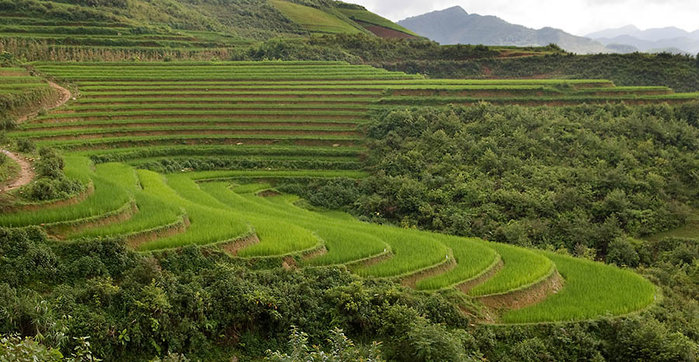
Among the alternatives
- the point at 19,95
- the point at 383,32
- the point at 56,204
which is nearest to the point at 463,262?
the point at 56,204

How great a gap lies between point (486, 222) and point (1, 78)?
94.6ft

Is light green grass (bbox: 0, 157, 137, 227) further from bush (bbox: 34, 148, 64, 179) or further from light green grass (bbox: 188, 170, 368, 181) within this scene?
light green grass (bbox: 188, 170, 368, 181)

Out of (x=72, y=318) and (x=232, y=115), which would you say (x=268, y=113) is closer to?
(x=232, y=115)

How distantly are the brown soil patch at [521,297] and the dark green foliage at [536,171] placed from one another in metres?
6.33

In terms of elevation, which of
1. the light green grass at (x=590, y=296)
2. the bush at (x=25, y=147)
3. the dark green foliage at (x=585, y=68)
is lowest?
the light green grass at (x=590, y=296)

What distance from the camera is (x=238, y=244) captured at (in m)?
11.9

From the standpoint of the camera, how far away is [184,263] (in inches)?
419

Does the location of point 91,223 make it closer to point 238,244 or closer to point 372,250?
point 238,244

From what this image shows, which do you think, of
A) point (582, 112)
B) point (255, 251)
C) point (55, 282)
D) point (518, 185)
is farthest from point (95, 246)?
point (582, 112)

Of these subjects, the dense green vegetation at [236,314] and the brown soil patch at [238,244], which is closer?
the dense green vegetation at [236,314]

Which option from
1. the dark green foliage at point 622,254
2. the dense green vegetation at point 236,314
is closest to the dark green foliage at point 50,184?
the dense green vegetation at point 236,314

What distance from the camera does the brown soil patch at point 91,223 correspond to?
1074 cm

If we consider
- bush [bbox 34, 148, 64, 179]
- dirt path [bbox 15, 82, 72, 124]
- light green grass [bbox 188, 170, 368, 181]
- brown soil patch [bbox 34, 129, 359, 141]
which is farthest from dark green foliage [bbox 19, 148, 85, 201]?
dirt path [bbox 15, 82, 72, 124]

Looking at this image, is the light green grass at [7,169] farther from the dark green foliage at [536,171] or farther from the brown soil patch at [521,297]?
the dark green foliage at [536,171]
